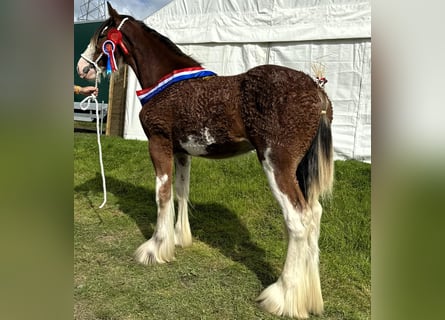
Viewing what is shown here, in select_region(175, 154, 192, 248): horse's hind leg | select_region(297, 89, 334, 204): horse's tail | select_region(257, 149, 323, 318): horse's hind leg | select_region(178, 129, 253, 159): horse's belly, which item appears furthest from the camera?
select_region(175, 154, 192, 248): horse's hind leg

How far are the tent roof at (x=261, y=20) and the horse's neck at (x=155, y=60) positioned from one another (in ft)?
13.3

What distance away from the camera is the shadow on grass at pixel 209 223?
314 cm

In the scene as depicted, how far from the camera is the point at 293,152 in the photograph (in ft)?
7.42

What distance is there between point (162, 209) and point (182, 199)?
426mm

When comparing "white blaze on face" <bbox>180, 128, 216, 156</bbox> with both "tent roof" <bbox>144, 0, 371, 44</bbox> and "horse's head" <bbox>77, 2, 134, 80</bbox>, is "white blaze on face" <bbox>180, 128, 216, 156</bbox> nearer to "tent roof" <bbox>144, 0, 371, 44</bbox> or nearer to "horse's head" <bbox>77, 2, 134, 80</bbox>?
"horse's head" <bbox>77, 2, 134, 80</bbox>

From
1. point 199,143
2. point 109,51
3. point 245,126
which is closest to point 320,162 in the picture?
point 245,126

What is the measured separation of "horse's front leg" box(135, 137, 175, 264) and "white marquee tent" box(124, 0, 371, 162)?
304 centimetres

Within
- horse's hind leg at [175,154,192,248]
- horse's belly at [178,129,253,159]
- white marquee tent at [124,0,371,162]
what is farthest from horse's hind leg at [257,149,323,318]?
white marquee tent at [124,0,371,162]

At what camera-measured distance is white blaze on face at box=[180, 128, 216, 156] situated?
105 inches

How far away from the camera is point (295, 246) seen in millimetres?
2270

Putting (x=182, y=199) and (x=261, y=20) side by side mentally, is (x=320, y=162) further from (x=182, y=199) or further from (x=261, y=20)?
(x=261, y=20)

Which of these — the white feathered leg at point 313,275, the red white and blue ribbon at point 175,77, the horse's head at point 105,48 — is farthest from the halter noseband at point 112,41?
the white feathered leg at point 313,275
